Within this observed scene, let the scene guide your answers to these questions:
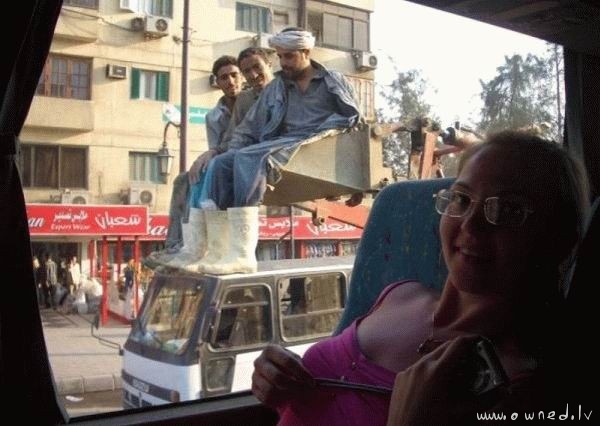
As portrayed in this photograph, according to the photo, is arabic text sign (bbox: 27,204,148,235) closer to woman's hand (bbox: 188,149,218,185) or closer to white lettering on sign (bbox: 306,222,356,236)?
woman's hand (bbox: 188,149,218,185)

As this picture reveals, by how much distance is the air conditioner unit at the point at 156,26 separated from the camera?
6.07 feet

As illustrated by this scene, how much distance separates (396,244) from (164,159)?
1.16 meters

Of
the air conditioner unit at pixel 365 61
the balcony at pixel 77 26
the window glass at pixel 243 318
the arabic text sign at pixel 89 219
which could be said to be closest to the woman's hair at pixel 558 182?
the balcony at pixel 77 26

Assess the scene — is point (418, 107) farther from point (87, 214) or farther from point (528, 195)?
point (528, 195)

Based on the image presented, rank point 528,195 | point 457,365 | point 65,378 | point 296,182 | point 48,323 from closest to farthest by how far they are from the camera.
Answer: point 457,365
point 528,195
point 48,323
point 65,378
point 296,182

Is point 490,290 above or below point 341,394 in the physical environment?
above

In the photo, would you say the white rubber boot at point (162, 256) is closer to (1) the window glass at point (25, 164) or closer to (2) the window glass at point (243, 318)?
(2) the window glass at point (243, 318)

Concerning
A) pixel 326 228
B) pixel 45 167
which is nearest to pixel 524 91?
pixel 45 167

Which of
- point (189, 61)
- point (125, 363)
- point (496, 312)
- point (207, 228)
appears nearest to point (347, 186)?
point (207, 228)

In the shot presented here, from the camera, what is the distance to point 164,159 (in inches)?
90.8

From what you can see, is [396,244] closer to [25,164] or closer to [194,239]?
[25,164]

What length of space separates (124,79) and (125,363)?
120 cm

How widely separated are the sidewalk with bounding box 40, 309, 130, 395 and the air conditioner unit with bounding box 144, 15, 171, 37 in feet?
2.55

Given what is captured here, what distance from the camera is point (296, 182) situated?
2840 mm
